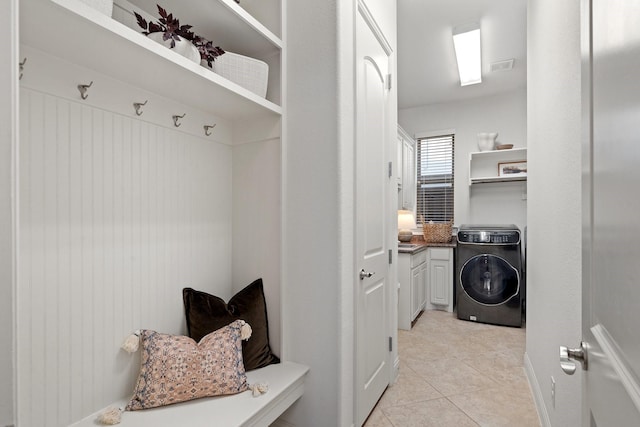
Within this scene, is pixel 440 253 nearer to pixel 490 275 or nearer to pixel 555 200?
pixel 490 275

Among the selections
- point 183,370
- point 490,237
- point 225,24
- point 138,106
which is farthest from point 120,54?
point 490,237

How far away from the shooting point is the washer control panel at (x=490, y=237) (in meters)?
3.53

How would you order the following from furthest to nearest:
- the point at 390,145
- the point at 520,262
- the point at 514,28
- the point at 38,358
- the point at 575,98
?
the point at 520,262, the point at 514,28, the point at 390,145, the point at 575,98, the point at 38,358

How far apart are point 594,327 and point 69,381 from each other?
5.24 ft

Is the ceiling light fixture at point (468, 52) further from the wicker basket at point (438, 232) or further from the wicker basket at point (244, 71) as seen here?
the wicker basket at point (244, 71)

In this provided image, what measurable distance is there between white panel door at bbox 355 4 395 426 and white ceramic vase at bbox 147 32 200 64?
0.85m

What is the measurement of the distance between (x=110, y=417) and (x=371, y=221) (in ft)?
4.93

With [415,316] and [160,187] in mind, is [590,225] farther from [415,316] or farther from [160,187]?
[415,316]

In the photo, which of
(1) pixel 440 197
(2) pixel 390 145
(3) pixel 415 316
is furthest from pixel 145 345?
(1) pixel 440 197

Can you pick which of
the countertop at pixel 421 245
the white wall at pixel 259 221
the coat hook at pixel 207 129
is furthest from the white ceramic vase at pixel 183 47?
the countertop at pixel 421 245

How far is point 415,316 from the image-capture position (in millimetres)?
3629

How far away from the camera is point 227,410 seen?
1276 mm

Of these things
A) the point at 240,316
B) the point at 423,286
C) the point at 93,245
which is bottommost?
the point at 423,286

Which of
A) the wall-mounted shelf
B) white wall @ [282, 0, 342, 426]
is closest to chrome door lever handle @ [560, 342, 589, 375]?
white wall @ [282, 0, 342, 426]
